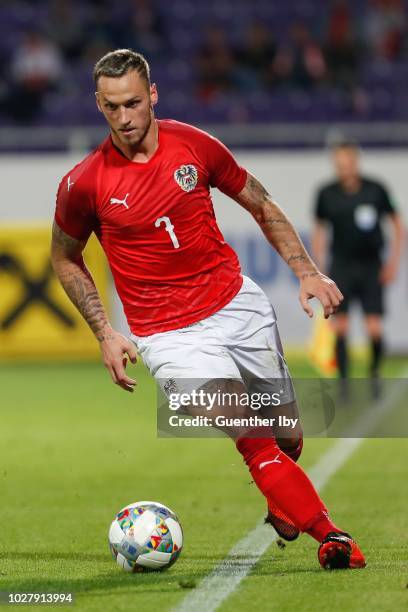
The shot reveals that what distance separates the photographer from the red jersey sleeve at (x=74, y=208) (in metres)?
5.71

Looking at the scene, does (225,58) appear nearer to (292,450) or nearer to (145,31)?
(145,31)

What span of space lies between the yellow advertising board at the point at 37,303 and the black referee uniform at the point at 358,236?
4.99 meters

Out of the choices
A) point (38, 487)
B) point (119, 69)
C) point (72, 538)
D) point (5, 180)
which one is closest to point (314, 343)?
point (5, 180)

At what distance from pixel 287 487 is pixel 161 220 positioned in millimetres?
1241

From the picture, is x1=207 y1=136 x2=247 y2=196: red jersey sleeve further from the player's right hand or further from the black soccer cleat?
the black soccer cleat

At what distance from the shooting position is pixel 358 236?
1248 centimetres

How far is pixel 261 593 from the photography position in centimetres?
505

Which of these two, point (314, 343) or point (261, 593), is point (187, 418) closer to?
point (261, 593)

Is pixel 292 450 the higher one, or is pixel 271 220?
pixel 271 220

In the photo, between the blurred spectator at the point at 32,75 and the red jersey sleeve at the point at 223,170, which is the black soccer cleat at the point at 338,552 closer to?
the red jersey sleeve at the point at 223,170

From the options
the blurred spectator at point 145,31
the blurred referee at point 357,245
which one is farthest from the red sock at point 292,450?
the blurred spectator at point 145,31

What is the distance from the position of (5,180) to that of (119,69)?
12.2m

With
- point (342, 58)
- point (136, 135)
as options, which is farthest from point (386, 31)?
point (136, 135)

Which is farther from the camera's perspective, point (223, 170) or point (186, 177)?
point (223, 170)
